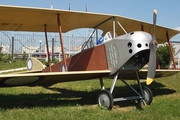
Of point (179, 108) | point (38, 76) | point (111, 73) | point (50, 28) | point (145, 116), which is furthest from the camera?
point (50, 28)

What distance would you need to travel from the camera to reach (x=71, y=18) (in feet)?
23.2

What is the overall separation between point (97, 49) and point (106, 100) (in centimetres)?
158

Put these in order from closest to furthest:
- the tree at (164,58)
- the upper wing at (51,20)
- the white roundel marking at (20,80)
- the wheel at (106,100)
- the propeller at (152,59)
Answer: the white roundel marking at (20,80), the propeller at (152,59), the wheel at (106,100), the upper wing at (51,20), the tree at (164,58)

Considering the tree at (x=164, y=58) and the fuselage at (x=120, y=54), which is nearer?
the fuselage at (x=120, y=54)

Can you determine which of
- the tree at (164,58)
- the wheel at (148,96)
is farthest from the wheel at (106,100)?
the tree at (164,58)

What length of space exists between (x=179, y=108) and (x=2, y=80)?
4366 mm

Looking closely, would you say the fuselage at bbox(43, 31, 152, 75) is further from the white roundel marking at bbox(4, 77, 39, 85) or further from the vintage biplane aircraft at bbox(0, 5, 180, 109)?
the white roundel marking at bbox(4, 77, 39, 85)

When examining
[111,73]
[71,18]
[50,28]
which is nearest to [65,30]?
[50,28]

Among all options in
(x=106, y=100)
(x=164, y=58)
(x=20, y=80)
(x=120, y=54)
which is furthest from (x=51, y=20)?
(x=164, y=58)

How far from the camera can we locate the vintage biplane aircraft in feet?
18.7

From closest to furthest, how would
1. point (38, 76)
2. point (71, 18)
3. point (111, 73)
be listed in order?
1. point (38, 76)
2. point (111, 73)
3. point (71, 18)

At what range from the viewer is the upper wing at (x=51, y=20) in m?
6.32

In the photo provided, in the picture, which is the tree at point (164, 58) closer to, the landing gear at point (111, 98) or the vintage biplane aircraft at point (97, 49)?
the vintage biplane aircraft at point (97, 49)

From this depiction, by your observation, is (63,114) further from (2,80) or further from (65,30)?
(65,30)
